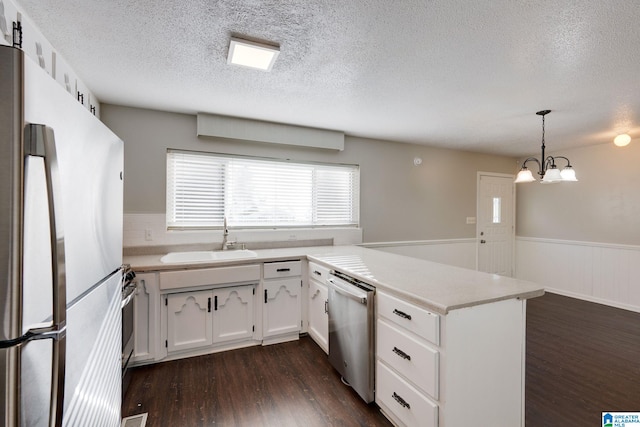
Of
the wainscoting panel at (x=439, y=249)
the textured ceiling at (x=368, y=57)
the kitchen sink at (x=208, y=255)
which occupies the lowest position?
the wainscoting panel at (x=439, y=249)

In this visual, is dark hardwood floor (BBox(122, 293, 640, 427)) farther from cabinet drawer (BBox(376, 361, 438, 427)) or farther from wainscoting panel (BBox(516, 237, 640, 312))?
wainscoting panel (BBox(516, 237, 640, 312))

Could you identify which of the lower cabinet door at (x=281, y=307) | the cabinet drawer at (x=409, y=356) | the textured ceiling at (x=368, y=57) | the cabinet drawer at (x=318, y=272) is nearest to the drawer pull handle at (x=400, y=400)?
the cabinet drawer at (x=409, y=356)

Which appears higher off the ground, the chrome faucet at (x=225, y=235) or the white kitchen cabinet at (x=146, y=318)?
the chrome faucet at (x=225, y=235)

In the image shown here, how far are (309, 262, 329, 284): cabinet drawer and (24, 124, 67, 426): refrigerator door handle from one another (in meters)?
1.95

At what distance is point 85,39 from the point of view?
5.59 feet

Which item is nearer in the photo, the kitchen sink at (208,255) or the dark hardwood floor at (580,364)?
the dark hardwood floor at (580,364)

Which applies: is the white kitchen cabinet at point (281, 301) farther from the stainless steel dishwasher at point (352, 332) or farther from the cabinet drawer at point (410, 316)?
the cabinet drawer at point (410, 316)

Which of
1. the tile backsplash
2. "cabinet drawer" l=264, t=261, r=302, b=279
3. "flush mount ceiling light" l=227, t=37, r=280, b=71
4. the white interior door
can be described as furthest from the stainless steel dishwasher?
the white interior door

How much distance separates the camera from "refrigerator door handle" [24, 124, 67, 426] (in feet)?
1.99

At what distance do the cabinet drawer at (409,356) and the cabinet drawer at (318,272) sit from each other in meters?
0.79

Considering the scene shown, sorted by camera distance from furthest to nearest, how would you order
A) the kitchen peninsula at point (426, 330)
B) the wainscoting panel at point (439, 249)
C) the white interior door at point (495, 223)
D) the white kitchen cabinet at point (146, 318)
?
the white interior door at point (495, 223) → the wainscoting panel at point (439, 249) → the white kitchen cabinet at point (146, 318) → the kitchen peninsula at point (426, 330)

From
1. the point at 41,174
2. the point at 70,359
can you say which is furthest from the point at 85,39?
the point at 70,359

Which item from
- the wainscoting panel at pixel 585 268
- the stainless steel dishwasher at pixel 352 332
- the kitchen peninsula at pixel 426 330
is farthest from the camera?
the wainscoting panel at pixel 585 268

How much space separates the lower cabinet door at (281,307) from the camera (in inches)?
107
